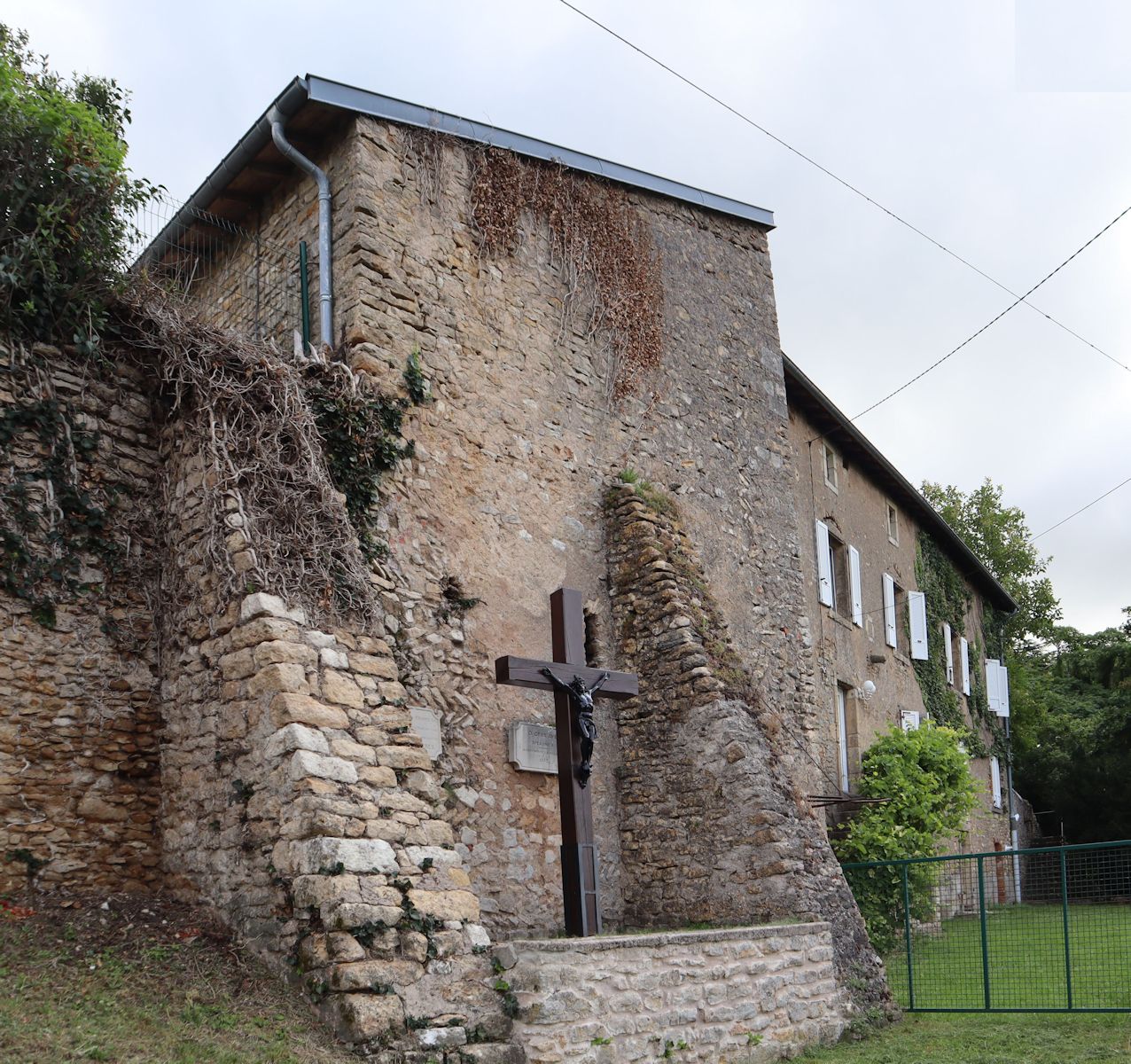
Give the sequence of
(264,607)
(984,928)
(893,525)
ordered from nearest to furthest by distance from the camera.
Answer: (264,607), (984,928), (893,525)

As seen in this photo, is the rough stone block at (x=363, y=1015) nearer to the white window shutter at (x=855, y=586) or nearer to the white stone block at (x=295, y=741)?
the white stone block at (x=295, y=741)

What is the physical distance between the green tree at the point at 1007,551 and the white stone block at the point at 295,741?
26.9 metres

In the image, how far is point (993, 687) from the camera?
75.3 ft

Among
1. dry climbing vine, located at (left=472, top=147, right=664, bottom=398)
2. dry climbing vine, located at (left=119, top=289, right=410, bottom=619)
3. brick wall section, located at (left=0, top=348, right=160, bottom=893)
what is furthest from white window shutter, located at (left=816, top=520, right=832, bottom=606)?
brick wall section, located at (left=0, top=348, right=160, bottom=893)

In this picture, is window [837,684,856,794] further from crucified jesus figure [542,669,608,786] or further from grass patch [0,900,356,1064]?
grass patch [0,900,356,1064]

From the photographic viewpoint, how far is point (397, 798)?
20.3 ft

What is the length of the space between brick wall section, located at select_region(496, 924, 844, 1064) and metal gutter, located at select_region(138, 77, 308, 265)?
5.78 m

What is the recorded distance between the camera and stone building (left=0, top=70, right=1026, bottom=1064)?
599 cm

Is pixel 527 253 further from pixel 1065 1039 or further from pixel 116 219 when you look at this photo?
pixel 1065 1039

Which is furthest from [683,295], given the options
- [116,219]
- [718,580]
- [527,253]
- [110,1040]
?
[110,1040]

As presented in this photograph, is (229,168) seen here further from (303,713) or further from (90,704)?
(303,713)

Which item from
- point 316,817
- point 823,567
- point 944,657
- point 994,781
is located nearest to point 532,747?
point 316,817

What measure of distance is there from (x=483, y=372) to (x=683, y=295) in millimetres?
3334

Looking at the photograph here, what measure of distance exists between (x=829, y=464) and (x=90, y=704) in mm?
11905
